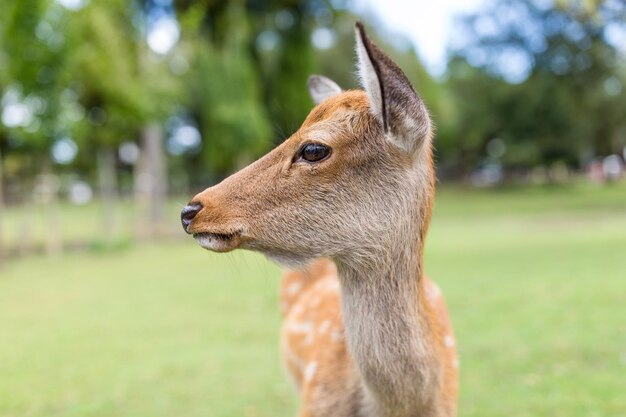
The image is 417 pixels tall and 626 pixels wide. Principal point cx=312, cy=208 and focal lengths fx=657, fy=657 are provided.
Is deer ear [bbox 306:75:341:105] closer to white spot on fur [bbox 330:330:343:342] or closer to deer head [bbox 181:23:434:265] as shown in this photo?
deer head [bbox 181:23:434:265]

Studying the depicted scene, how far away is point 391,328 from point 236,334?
451 cm

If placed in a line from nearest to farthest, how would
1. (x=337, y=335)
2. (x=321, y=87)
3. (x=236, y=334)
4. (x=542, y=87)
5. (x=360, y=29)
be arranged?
(x=360, y=29)
(x=337, y=335)
(x=321, y=87)
(x=236, y=334)
(x=542, y=87)

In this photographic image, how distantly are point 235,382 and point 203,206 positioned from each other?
3.17 m

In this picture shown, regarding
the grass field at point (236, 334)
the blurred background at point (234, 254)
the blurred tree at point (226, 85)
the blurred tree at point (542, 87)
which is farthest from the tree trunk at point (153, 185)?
the blurred tree at point (542, 87)

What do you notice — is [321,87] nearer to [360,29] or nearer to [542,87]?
[360,29]

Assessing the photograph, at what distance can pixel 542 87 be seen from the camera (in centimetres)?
2741

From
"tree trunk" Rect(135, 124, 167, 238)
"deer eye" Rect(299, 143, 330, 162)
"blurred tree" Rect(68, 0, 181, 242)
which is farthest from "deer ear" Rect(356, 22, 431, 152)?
"tree trunk" Rect(135, 124, 167, 238)

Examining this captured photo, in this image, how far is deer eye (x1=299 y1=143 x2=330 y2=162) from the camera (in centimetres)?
235

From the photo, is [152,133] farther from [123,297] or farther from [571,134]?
[571,134]

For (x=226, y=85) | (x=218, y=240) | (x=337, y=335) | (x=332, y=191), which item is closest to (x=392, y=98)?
(x=332, y=191)

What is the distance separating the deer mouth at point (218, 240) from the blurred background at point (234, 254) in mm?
394

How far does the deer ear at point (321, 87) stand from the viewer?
310 centimetres

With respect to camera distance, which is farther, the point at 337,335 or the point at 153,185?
the point at 153,185

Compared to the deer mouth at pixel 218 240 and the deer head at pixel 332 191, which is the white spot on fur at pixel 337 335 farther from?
the deer mouth at pixel 218 240
